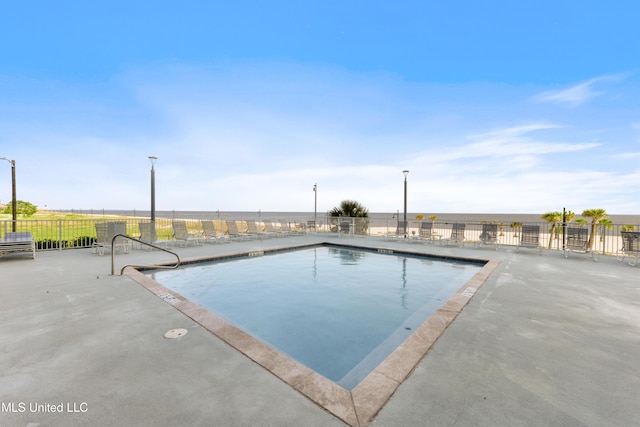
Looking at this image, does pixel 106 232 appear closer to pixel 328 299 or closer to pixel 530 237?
pixel 328 299

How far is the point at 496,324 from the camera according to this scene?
10.9 feet

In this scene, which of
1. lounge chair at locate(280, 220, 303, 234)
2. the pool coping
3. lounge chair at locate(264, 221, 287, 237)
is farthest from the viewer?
lounge chair at locate(280, 220, 303, 234)

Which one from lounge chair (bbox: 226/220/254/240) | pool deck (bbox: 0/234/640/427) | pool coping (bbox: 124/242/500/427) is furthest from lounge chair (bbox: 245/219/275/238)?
pool coping (bbox: 124/242/500/427)

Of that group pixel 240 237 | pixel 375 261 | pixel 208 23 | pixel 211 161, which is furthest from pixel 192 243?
pixel 211 161

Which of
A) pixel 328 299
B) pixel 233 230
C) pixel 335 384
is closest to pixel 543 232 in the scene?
pixel 328 299

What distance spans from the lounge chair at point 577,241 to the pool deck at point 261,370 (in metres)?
5.05

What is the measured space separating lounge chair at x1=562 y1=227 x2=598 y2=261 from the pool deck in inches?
199

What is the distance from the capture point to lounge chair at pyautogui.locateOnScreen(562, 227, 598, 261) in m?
8.30

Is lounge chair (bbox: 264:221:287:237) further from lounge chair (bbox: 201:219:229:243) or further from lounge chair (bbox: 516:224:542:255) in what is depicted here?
lounge chair (bbox: 516:224:542:255)

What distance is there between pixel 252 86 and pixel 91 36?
6801 millimetres

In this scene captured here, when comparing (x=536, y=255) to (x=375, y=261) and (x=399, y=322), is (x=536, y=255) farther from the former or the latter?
(x=399, y=322)

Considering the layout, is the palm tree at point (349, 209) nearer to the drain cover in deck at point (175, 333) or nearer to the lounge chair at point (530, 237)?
the lounge chair at point (530, 237)

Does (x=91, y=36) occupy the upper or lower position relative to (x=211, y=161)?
upper

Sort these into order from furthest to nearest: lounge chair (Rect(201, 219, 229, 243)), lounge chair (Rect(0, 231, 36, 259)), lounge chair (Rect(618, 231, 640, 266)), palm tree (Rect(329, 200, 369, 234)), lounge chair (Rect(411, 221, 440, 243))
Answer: palm tree (Rect(329, 200, 369, 234))
lounge chair (Rect(411, 221, 440, 243))
lounge chair (Rect(201, 219, 229, 243))
lounge chair (Rect(618, 231, 640, 266))
lounge chair (Rect(0, 231, 36, 259))
